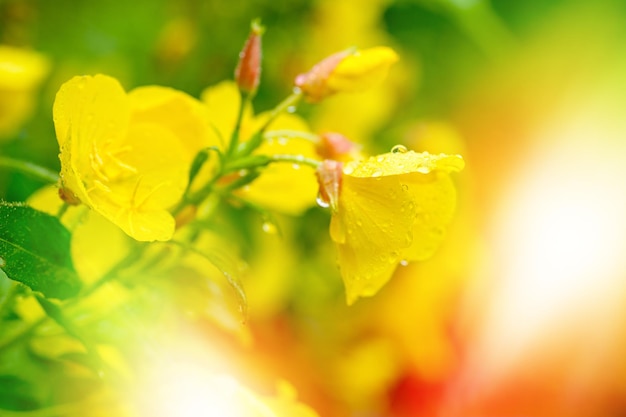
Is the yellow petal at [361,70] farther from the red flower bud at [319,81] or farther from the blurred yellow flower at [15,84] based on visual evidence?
the blurred yellow flower at [15,84]

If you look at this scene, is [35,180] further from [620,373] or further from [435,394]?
[620,373]

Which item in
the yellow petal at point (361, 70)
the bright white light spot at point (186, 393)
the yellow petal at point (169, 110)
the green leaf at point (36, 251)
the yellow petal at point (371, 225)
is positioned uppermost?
the yellow petal at point (361, 70)

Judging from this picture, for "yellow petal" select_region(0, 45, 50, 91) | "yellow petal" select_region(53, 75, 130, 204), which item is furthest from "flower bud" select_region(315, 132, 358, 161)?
"yellow petal" select_region(0, 45, 50, 91)

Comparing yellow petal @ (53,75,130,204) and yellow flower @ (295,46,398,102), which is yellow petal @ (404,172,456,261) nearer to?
yellow flower @ (295,46,398,102)

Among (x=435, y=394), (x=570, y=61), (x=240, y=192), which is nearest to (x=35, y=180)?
(x=240, y=192)

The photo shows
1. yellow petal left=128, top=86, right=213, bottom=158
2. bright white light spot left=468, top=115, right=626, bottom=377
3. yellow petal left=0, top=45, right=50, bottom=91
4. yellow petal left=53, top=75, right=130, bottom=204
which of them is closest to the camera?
yellow petal left=53, top=75, right=130, bottom=204

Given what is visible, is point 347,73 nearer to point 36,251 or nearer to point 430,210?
point 430,210

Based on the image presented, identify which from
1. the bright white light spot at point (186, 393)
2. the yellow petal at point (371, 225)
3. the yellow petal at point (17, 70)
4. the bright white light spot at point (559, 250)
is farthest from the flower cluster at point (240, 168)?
the bright white light spot at point (559, 250)
